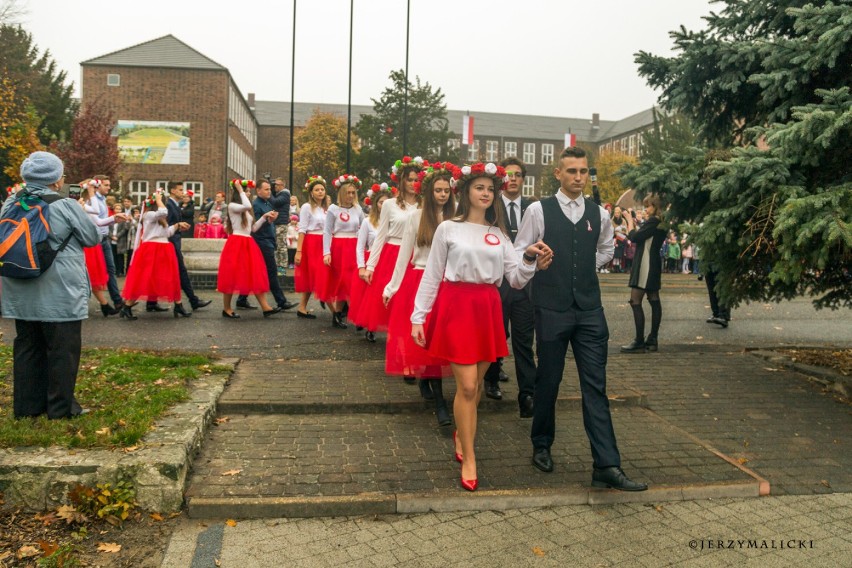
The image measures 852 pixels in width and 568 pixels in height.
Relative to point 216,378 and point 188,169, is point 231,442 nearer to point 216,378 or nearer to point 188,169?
point 216,378

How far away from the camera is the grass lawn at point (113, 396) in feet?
15.6

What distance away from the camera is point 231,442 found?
5.48 meters

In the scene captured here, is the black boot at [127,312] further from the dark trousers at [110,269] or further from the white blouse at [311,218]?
the white blouse at [311,218]

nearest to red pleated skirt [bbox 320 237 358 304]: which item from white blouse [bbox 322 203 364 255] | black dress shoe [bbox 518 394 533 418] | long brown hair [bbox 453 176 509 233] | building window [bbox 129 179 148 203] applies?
white blouse [bbox 322 203 364 255]

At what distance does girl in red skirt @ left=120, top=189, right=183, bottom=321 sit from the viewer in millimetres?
10828

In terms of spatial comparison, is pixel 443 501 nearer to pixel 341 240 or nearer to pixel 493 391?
pixel 493 391

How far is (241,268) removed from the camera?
11.0 metres

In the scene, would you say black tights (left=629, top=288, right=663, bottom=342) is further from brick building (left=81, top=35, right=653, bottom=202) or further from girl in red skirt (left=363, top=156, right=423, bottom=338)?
brick building (left=81, top=35, right=653, bottom=202)

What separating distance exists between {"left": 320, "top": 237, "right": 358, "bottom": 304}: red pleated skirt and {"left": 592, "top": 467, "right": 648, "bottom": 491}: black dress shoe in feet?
20.1

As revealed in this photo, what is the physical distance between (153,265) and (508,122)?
105m

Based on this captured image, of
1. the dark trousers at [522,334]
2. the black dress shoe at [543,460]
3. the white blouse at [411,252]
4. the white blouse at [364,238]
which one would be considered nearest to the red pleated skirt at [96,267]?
the white blouse at [364,238]

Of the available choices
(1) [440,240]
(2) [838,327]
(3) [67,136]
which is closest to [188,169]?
(3) [67,136]

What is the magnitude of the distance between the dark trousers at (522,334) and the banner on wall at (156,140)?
60193 millimetres

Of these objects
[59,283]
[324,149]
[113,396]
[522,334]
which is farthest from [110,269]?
[324,149]
